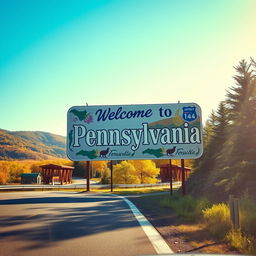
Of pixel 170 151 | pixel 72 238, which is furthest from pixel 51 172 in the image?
pixel 72 238

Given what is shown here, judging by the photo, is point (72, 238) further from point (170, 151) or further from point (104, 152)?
point (170, 151)

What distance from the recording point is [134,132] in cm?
1759

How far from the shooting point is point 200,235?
7332mm

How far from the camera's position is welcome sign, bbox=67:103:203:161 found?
1744 cm

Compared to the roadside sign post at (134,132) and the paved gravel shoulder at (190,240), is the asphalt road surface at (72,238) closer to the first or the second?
the paved gravel shoulder at (190,240)

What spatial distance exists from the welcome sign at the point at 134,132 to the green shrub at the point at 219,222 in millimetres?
8293

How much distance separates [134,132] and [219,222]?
10.2 metres

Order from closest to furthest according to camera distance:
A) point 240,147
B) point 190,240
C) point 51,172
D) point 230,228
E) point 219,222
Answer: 1. point 190,240
2. point 230,228
3. point 219,222
4. point 240,147
5. point 51,172

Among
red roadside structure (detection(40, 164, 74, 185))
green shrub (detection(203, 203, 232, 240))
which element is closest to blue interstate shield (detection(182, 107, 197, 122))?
green shrub (detection(203, 203, 232, 240))

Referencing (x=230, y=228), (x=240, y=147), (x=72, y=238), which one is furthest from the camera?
(x=240, y=147)

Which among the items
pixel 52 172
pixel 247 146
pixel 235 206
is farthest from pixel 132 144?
pixel 52 172

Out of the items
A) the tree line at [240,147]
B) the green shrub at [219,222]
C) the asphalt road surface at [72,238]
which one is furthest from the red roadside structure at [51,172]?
the green shrub at [219,222]

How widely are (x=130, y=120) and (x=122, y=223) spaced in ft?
30.3

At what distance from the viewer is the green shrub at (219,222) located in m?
7.23
